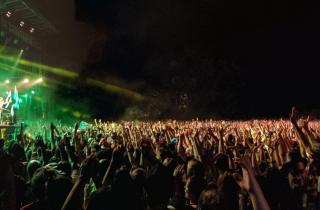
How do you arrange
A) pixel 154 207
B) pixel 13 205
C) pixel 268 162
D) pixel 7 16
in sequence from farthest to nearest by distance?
1. pixel 7 16
2. pixel 268 162
3. pixel 154 207
4. pixel 13 205

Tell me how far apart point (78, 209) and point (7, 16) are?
20462mm

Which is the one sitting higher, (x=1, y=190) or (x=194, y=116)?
(x=194, y=116)

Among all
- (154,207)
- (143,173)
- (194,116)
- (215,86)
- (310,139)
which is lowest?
(154,207)

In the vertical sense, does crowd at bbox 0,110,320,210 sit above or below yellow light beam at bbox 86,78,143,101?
below

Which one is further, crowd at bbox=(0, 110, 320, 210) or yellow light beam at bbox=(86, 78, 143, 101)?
yellow light beam at bbox=(86, 78, 143, 101)

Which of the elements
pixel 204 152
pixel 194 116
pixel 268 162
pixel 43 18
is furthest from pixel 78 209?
pixel 194 116

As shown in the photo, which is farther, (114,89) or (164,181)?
(114,89)

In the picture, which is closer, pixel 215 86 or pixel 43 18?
pixel 43 18

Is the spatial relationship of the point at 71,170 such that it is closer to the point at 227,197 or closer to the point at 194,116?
the point at 227,197

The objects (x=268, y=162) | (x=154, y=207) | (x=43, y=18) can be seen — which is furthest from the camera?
(x=43, y=18)

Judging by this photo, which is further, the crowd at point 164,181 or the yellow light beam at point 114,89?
the yellow light beam at point 114,89

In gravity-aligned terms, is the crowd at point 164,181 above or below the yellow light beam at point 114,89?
below

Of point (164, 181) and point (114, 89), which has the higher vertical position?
point (114, 89)

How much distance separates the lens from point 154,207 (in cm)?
422
